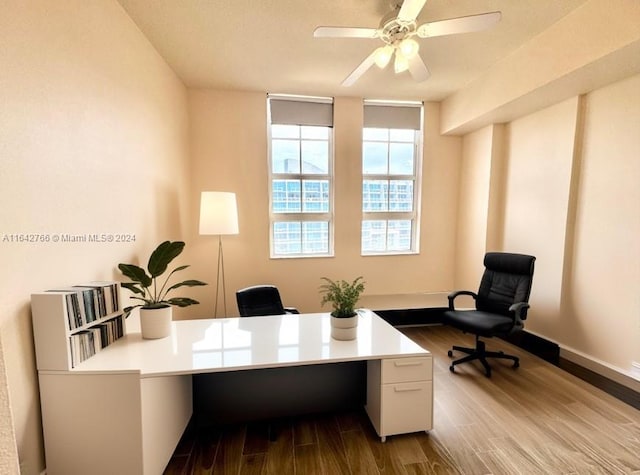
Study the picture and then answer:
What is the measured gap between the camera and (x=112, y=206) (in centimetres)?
189

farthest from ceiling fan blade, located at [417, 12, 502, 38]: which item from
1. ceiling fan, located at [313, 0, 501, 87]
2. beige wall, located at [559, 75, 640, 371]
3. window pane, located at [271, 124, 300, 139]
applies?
window pane, located at [271, 124, 300, 139]

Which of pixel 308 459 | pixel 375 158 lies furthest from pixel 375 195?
pixel 308 459

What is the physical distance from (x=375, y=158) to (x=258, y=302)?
2.39 m

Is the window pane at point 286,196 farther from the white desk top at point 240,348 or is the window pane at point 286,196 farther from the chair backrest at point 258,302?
the white desk top at point 240,348

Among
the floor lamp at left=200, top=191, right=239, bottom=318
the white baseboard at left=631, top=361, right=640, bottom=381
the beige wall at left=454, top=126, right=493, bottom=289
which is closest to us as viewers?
the white baseboard at left=631, top=361, right=640, bottom=381

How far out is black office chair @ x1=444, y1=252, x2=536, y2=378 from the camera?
2516 mm

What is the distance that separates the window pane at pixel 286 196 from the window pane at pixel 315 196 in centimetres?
8

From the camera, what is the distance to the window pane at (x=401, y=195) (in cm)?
385

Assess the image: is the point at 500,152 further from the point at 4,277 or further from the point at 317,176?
the point at 4,277

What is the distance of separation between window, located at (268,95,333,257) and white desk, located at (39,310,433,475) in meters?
1.73

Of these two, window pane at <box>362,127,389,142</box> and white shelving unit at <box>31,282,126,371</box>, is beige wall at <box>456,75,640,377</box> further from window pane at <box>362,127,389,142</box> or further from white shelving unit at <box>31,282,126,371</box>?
white shelving unit at <box>31,282,126,371</box>

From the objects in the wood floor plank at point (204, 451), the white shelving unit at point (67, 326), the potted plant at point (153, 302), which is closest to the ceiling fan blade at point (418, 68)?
the potted plant at point (153, 302)

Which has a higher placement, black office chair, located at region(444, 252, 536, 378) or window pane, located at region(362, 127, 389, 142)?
window pane, located at region(362, 127, 389, 142)

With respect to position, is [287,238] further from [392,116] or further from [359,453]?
[359,453]
